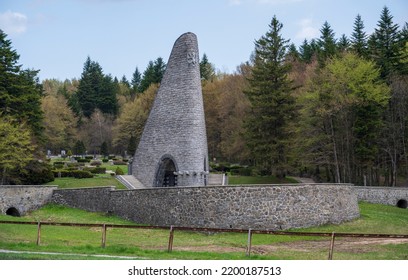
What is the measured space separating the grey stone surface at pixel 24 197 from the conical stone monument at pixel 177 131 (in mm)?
7327

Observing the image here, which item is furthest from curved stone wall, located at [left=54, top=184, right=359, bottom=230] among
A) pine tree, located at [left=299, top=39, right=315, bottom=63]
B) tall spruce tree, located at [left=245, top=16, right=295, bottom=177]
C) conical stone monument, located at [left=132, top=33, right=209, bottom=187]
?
pine tree, located at [left=299, top=39, right=315, bottom=63]

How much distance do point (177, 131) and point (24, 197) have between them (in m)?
11.0

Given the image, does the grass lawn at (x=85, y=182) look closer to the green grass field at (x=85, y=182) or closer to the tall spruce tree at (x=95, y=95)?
the green grass field at (x=85, y=182)

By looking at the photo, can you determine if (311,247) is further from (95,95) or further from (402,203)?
(95,95)

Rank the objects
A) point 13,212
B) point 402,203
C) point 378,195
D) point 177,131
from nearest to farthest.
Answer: point 13,212, point 177,131, point 378,195, point 402,203

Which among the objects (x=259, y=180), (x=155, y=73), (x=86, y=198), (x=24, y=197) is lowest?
(x=24, y=197)

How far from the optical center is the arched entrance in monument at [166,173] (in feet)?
110

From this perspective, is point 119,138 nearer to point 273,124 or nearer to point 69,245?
point 273,124

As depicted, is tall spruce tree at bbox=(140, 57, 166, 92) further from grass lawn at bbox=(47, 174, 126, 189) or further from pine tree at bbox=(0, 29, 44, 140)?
grass lawn at bbox=(47, 174, 126, 189)

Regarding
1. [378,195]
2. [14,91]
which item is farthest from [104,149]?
[378,195]

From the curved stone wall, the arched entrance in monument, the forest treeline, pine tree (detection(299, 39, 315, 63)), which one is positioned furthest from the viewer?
pine tree (detection(299, 39, 315, 63))

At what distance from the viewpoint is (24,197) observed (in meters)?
28.5

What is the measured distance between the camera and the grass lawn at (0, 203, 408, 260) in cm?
1400

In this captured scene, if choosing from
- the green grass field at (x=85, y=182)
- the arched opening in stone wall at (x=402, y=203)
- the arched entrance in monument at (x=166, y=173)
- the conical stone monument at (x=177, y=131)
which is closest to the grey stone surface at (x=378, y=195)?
the arched opening in stone wall at (x=402, y=203)
